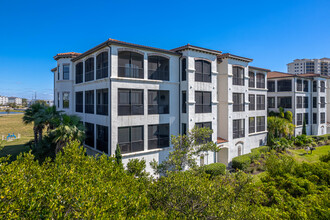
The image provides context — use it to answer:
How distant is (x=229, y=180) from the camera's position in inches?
455

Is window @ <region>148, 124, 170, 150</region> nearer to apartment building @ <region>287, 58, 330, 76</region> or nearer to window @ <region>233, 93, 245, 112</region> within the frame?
window @ <region>233, 93, 245, 112</region>

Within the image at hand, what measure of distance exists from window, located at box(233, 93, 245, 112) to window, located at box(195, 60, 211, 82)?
21.5ft

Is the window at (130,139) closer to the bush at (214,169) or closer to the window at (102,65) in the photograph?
the window at (102,65)

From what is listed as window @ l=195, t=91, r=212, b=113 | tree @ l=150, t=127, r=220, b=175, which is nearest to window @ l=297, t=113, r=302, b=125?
window @ l=195, t=91, r=212, b=113

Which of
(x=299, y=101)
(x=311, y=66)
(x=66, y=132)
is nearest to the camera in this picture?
(x=66, y=132)

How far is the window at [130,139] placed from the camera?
19.3 metres

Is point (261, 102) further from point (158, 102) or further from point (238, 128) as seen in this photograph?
point (158, 102)

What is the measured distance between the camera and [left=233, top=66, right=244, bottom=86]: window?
28.2m

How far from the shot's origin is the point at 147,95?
20844 mm

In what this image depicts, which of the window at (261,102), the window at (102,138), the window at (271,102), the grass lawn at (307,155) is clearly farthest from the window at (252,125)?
the window at (102,138)

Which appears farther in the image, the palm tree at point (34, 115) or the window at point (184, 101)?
the window at point (184, 101)

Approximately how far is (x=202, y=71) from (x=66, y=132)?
16.5 meters

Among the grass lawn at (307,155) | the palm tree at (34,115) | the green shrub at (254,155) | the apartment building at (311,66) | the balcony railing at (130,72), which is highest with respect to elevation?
the apartment building at (311,66)

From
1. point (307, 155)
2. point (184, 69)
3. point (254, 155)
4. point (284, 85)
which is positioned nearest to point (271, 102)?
point (284, 85)
